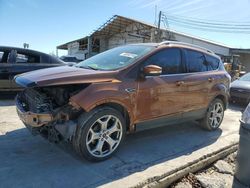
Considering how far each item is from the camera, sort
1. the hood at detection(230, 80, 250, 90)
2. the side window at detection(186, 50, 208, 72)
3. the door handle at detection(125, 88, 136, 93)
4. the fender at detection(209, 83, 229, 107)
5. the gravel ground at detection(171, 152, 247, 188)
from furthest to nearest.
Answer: the hood at detection(230, 80, 250, 90)
the fender at detection(209, 83, 229, 107)
the side window at detection(186, 50, 208, 72)
the door handle at detection(125, 88, 136, 93)
the gravel ground at detection(171, 152, 247, 188)

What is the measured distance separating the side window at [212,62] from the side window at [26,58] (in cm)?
497

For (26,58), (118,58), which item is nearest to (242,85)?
(118,58)

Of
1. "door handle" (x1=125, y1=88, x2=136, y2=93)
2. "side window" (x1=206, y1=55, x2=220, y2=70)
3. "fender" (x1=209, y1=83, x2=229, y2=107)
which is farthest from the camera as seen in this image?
"side window" (x1=206, y1=55, x2=220, y2=70)

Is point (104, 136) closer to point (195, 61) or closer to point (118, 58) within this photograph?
point (118, 58)

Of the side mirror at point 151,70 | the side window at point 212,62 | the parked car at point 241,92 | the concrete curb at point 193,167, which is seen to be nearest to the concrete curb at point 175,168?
the concrete curb at point 193,167

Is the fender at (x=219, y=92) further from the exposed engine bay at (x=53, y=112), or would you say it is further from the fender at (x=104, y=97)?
the exposed engine bay at (x=53, y=112)

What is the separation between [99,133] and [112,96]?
21.9 inches

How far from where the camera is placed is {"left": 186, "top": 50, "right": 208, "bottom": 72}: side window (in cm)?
536

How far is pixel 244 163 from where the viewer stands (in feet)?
9.75

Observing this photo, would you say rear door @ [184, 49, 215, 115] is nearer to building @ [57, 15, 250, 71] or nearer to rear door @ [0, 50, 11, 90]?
rear door @ [0, 50, 11, 90]

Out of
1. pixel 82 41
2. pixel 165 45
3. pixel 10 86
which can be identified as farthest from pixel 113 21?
pixel 165 45

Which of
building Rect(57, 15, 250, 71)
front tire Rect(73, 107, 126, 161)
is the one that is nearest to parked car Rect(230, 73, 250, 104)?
front tire Rect(73, 107, 126, 161)

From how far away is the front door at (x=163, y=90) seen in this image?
4383 millimetres

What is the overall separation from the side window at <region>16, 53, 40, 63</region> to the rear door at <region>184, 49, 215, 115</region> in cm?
484
